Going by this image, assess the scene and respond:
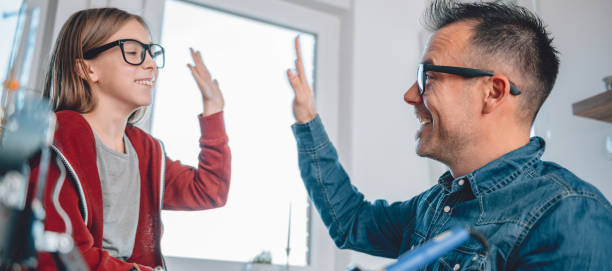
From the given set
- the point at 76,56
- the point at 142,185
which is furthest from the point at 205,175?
the point at 76,56

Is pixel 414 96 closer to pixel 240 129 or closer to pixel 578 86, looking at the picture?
pixel 240 129

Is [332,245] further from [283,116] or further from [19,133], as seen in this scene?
[19,133]

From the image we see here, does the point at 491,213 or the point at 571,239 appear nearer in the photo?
the point at 571,239

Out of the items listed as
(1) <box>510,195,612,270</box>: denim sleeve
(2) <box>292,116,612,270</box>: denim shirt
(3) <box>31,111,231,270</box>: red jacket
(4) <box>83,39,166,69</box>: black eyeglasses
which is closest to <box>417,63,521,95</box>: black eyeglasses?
(2) <box>292,116,612,270</box>: denim shirt

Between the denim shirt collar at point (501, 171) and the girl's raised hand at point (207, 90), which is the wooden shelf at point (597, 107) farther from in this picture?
the girl's raised hand at point (207, 90)

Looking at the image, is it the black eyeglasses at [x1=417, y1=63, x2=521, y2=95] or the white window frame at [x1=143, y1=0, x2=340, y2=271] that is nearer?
the black eyeglasses at [x1=417, y1=63, x2=521, y2=95]

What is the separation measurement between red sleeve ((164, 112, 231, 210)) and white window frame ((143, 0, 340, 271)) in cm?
42

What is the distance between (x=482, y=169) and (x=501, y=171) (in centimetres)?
4

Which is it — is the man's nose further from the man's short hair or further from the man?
the man's short hair

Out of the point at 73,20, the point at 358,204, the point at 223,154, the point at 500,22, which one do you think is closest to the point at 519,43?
the point at 500,22

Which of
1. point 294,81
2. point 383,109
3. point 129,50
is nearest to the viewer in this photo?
point 129,50

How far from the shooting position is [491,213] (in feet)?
3.14

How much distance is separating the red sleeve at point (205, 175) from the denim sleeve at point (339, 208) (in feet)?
0.67

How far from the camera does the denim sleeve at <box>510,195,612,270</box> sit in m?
0.80
